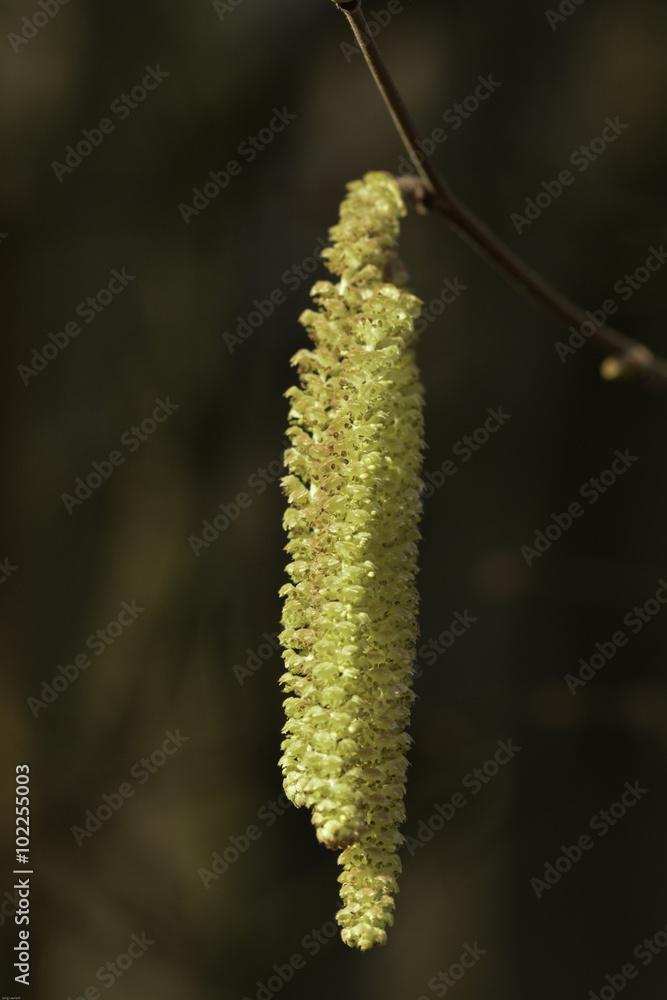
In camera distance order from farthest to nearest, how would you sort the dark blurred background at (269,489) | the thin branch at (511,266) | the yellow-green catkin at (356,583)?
the dark blurred background at (269,489) < the thin branch at (511,266) < the yellow-green catkin at (356,583)

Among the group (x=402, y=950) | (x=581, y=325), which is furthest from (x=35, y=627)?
(x=581, y=325)

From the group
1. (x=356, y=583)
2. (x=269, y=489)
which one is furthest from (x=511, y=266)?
(x=269, y=489)

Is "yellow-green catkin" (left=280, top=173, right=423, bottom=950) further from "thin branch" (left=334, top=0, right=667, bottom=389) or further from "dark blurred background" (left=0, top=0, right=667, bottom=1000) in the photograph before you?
"dark blurred background" (left=0, top=0, right=667, bottom=1000)

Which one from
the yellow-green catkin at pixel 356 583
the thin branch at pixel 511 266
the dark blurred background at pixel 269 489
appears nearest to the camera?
the yellow-green catkin at pixel 356 583

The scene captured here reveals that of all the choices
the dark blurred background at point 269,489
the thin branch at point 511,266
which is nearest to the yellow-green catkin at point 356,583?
the thin branch at point 511,266

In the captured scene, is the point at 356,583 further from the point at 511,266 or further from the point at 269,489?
the point at 269,489

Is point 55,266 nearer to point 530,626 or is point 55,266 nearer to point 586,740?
point 530,626

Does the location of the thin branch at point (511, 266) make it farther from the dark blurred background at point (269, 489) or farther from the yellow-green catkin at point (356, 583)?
the dark blurred background at point (269, 489)
